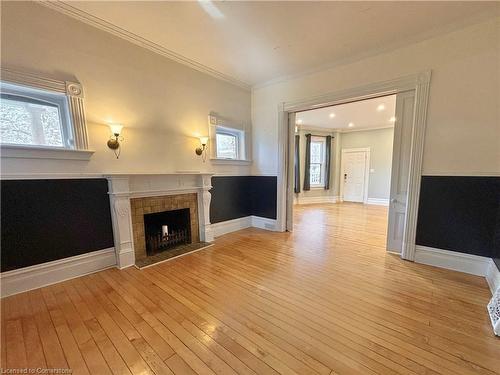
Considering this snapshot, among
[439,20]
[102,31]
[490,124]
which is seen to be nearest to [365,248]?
[490,124]

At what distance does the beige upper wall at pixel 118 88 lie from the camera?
217cm

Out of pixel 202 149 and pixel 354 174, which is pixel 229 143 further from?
pixel 354 174

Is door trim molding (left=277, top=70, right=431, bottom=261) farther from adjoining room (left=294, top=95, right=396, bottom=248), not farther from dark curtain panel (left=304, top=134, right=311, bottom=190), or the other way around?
dark curtain panel (left=304, top=134, right=311, bottom=190)

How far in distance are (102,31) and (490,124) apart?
191 inches

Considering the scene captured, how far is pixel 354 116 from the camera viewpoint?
253 inches

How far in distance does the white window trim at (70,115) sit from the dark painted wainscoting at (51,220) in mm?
296

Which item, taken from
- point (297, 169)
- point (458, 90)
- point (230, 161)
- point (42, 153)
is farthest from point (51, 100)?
point (297, 169)

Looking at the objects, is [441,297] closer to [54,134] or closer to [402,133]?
[402,133]

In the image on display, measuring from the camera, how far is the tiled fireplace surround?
2.78 metres

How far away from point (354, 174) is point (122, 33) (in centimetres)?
850

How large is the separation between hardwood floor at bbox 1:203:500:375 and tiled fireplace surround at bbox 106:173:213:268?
416mm

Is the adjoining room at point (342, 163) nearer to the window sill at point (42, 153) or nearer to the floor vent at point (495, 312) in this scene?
the floor vent at point (495, 312)

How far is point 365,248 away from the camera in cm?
350

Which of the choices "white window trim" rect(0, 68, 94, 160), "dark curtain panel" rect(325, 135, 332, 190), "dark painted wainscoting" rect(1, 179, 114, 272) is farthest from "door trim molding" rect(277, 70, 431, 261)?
"dark curtain panel" rect(325, 135, 332, 190)
